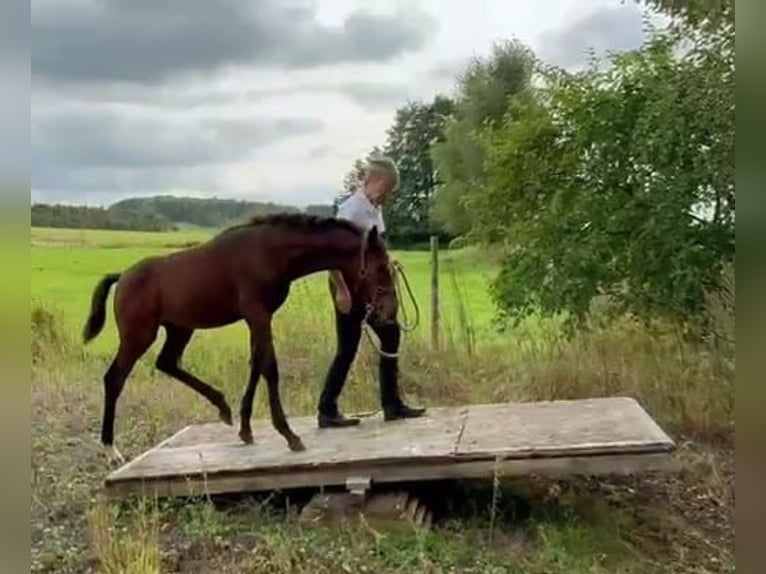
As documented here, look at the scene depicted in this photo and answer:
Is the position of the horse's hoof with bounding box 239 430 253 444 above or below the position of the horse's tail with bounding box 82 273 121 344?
below

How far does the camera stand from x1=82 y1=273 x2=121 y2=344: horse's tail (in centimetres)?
169

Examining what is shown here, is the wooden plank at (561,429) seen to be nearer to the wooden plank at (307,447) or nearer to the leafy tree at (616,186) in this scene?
the wooden plank at (307,447)

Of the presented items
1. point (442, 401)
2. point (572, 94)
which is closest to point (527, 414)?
point (442, 401)

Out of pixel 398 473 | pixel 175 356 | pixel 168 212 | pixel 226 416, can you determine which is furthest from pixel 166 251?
pixel 398 473

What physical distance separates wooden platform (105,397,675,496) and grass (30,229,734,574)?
29 millimetres

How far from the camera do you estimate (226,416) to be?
179 cm

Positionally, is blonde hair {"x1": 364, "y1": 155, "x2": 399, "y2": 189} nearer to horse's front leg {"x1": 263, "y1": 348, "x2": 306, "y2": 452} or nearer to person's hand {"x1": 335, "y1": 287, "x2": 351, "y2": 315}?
person's hand {"x1": 335, "y1": 287, "x2": 351, "y2": 315}

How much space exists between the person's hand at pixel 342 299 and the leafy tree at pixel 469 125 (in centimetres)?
21

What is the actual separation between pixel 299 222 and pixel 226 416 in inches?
14.6

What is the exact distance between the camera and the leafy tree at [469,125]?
169cm

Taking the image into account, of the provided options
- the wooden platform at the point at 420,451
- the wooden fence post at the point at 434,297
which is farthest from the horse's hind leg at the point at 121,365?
the wooden fence post at the point at 434,297

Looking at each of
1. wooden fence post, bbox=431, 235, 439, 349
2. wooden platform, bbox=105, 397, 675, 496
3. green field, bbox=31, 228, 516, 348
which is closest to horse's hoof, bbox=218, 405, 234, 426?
wooden platform, bbox=105, 397, 675, 496

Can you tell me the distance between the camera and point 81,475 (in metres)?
1.75

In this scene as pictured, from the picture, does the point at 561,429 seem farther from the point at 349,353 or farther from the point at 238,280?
the point at 238,280
